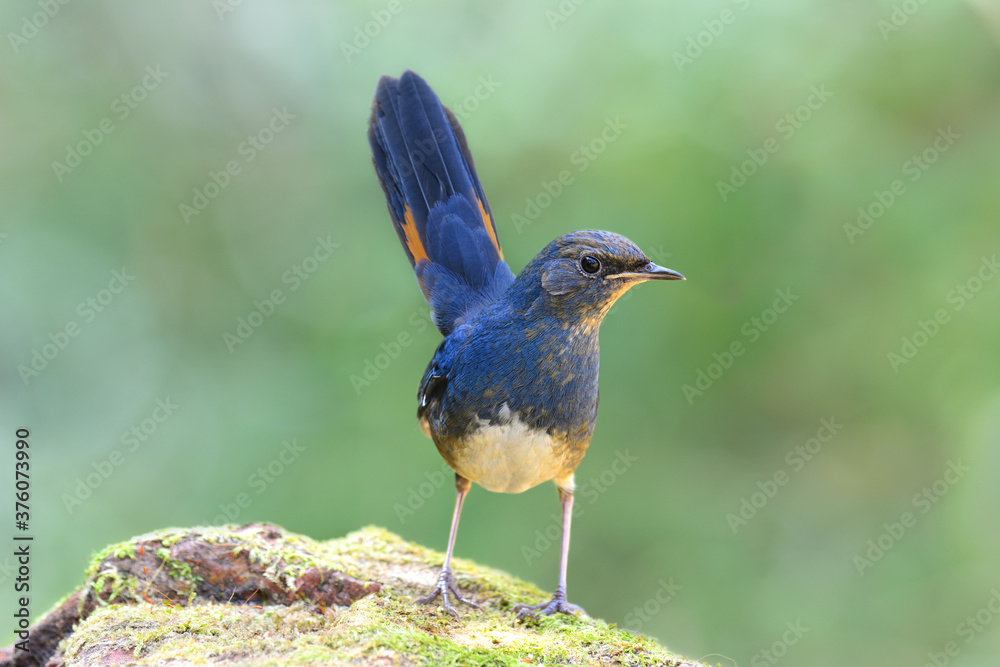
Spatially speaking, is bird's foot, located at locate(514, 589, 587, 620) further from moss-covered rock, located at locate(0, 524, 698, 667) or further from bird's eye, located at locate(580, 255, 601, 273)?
bird's eye, located at locate(580, 255, 601, 273)

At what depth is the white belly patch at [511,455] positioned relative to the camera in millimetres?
3805

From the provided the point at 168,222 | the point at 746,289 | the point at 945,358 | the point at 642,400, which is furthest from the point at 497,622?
the point at 168,222

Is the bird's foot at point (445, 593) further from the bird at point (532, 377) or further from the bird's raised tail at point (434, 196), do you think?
the bird's raised tail at point (434, 196)

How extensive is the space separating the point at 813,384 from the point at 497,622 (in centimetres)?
415

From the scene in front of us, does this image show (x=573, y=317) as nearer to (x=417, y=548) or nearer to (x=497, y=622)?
(x=497, y=622)

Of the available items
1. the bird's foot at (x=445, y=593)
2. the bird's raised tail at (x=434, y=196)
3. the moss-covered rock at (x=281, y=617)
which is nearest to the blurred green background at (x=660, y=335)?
the bird's raised tail at (x=434, y=196)

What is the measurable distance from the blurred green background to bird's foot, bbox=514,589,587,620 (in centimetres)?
220

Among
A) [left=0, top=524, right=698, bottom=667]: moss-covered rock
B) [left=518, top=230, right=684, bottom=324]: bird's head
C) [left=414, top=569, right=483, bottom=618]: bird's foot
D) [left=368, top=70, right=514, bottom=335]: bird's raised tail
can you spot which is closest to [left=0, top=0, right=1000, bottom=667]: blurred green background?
[left=368, top=70, right=514, bottom=335]: bird's raised tail

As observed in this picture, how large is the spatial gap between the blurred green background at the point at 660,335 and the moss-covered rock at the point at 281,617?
7.47ft

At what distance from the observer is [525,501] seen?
639cm

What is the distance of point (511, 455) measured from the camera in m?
3.83

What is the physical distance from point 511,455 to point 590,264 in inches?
38.7

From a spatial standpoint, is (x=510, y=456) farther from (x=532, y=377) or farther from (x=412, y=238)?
(x=412, y=238)

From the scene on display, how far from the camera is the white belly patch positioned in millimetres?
3805
